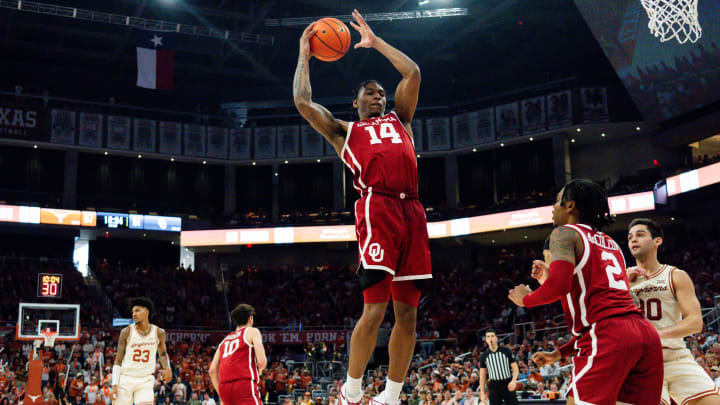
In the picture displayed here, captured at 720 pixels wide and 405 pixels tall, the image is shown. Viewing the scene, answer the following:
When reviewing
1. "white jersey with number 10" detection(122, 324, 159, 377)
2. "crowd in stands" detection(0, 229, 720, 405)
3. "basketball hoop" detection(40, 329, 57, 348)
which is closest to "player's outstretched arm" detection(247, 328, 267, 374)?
"white jersey with number 10" detection(122, 324, 159, 377)

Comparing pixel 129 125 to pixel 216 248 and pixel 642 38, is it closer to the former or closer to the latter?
pixel 216 248

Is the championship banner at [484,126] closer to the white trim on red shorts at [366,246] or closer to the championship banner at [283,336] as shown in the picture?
the championship banner at [283,336]

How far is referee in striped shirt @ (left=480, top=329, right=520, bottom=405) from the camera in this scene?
37.6ft

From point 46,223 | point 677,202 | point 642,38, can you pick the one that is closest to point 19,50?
point 46,223

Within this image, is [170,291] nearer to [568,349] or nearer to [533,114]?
[533,114]

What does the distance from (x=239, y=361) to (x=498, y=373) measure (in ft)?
17.4

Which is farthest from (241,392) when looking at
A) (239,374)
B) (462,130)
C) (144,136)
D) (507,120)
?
(144,136)

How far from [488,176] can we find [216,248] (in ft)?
48.2

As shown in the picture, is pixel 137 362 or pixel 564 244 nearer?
pixel 564 244

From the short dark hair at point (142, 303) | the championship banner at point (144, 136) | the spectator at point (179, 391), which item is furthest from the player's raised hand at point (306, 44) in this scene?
the championship banner at point (144, 136)

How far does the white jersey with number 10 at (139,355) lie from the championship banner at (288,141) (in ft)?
91.8

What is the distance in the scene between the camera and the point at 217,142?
121 feet

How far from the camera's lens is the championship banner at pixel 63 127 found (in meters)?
33.8

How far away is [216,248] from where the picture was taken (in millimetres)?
37406
